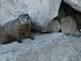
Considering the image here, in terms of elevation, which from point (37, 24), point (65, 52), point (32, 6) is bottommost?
point (65, 52)

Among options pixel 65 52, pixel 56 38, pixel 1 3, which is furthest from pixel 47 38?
pixel 1 3

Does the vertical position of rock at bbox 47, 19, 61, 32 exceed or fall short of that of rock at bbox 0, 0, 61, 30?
it falls short

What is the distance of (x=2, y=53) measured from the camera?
4359 mm

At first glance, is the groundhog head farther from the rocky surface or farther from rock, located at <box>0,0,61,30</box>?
the rocky surface

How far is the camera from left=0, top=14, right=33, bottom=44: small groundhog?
507 centimetres

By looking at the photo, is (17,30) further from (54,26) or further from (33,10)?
(54,26)

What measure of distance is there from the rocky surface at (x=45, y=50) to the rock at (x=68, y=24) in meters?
0.79

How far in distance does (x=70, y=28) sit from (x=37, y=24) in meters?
0.80

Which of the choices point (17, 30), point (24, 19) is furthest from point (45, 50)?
point (17, 30)

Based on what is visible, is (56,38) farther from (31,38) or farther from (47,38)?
(31,38)

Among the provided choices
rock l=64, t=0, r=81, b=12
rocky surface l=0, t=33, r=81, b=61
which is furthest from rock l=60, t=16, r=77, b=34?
rocky surface l=0, t=33, r=81, b=61

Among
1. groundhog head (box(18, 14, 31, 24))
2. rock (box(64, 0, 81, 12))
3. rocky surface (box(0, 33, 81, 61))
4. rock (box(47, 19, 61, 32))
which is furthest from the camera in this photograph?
rock (box(47, 19, 61, 32))

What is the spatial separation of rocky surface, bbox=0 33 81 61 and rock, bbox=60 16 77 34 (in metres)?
0.79

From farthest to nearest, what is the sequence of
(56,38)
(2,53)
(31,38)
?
(31,38) → (56,38) → (2,53)
